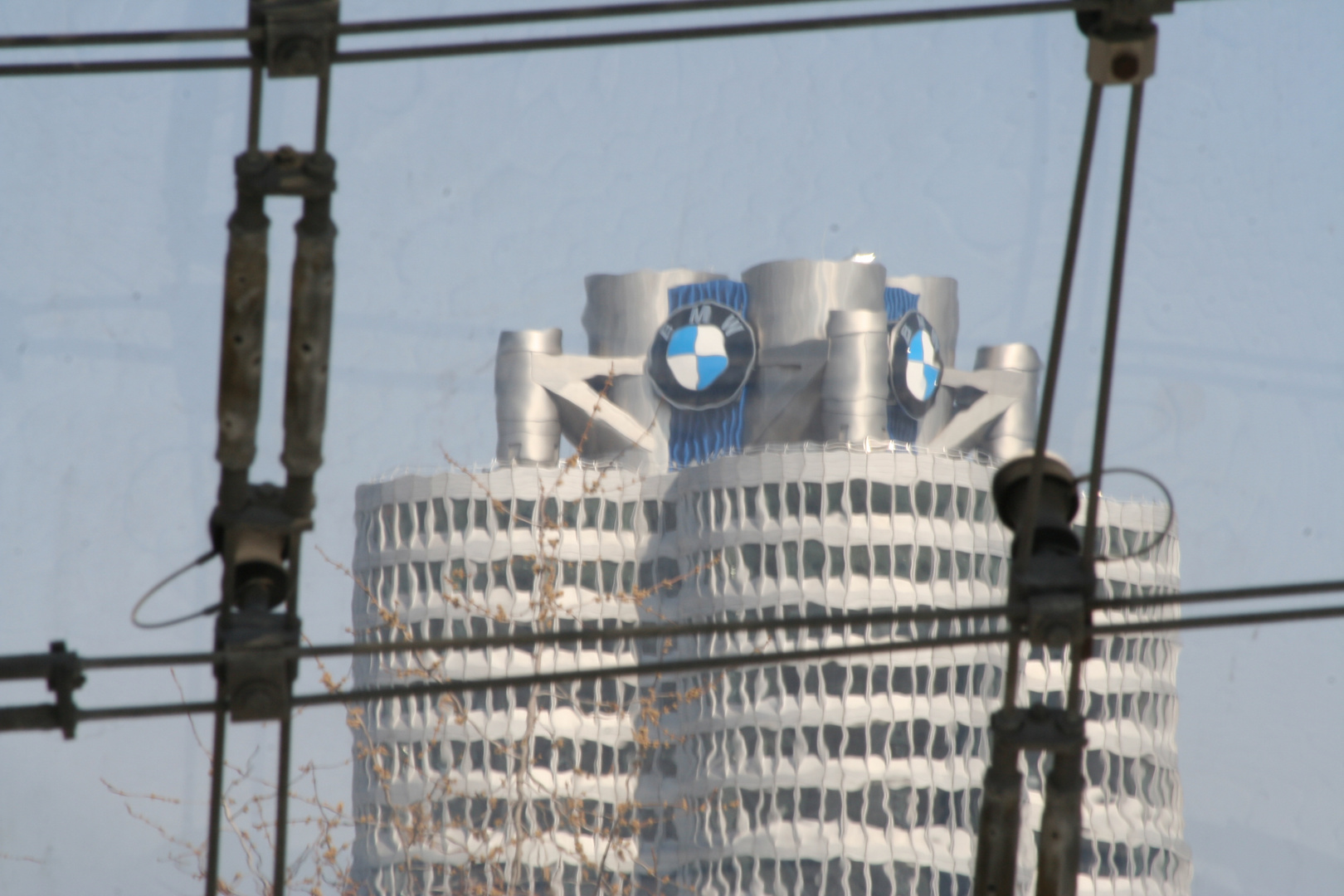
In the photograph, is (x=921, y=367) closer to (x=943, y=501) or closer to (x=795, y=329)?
(x=795, y=329)

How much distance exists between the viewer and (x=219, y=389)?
4.57 metres

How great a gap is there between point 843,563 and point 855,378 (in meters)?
9.26

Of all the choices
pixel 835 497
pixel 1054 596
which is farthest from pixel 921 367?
pixel 1054 596

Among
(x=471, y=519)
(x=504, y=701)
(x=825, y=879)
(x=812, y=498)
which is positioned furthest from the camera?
(x=471, y=519)

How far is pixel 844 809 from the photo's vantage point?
244 feet

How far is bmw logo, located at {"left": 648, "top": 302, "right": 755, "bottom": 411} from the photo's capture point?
80000 mm

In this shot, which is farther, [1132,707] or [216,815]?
[1132,707]

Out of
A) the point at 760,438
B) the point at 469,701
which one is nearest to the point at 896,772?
the point at 760,438

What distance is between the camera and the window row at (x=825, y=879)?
73.2 m

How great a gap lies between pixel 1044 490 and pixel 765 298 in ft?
249

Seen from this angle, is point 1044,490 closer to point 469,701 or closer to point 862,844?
point 862,844

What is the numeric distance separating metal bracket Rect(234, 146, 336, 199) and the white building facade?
67.0 metres

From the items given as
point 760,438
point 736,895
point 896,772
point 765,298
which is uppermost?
point 765,298

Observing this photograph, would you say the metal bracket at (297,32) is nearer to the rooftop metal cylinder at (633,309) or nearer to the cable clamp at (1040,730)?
the cable clamp at (1040,730)
